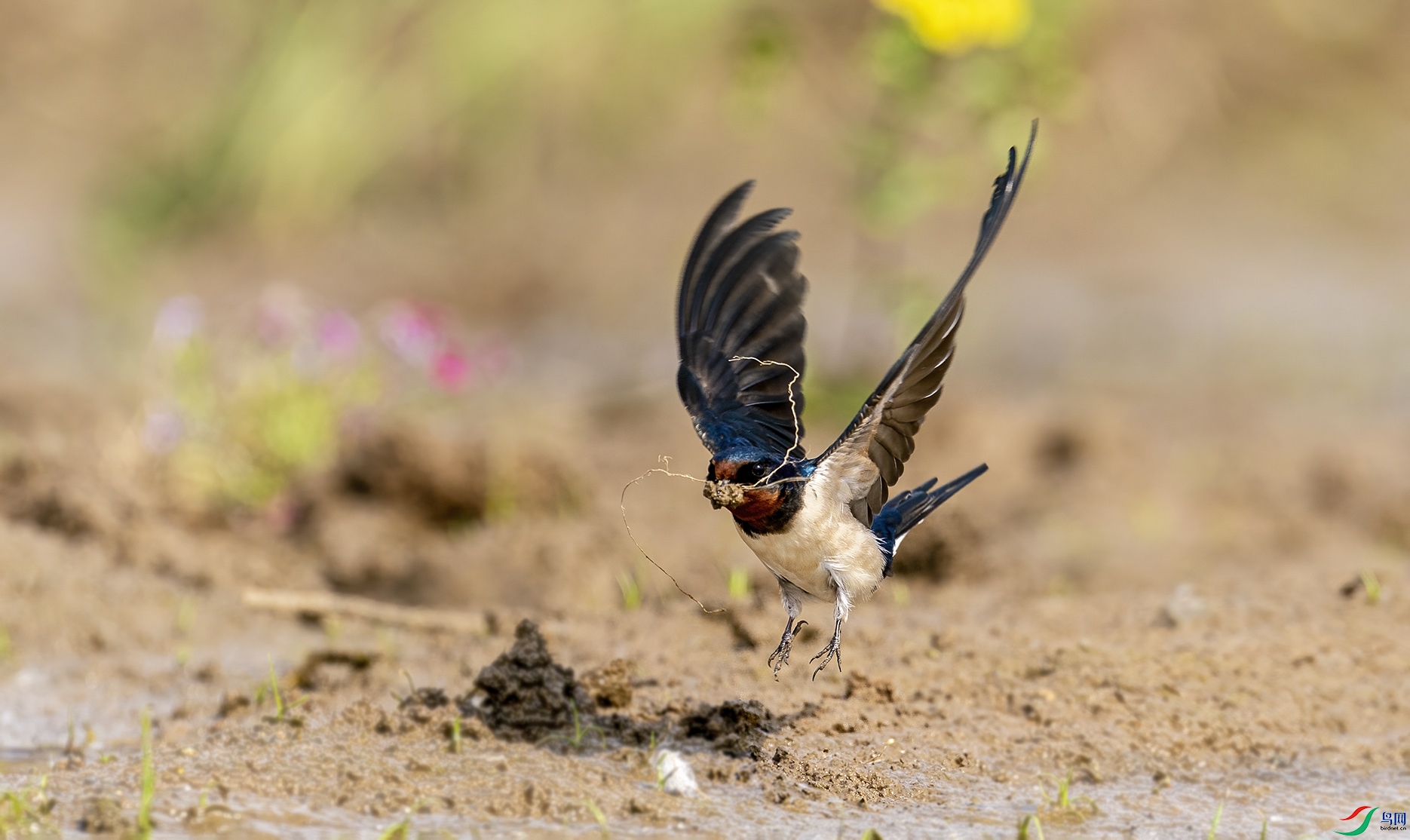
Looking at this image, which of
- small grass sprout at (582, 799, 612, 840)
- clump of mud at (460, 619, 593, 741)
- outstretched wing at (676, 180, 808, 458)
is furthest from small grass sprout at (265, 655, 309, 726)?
outstretched wing at (676, 180, 808, 458)

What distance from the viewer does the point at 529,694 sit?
12.2 feet

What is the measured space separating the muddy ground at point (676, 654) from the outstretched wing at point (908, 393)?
0.69 metres

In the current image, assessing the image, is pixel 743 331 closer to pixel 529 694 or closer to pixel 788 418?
pixel 788 418

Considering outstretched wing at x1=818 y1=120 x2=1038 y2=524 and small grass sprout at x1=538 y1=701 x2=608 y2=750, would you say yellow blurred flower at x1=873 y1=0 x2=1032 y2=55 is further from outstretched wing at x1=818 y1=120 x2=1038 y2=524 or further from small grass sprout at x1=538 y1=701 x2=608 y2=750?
small grass sprout at x1=538 y1=701 x2=608 y2=750

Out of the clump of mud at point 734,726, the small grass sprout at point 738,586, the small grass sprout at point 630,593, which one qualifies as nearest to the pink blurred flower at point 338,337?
the small grass sprout at point 630,593

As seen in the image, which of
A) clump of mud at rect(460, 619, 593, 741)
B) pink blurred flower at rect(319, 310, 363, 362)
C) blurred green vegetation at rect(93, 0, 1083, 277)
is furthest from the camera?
blurred green vegetation at rect(93, 0, 1083, 277)

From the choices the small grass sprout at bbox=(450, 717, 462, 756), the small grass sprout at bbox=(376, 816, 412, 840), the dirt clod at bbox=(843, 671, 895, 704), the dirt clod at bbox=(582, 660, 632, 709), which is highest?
the dirt clod at bbox=(843, 671, 895, 704)

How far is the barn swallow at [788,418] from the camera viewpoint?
3189 millimetres

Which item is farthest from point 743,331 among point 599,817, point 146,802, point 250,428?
point 250,428

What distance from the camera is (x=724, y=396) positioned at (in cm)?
391

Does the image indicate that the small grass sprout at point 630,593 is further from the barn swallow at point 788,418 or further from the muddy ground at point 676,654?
the barn swallow at point 788,418

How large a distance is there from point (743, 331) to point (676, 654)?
38.4 inches

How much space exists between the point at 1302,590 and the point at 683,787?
2.36 m

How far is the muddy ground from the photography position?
11.1 ft
